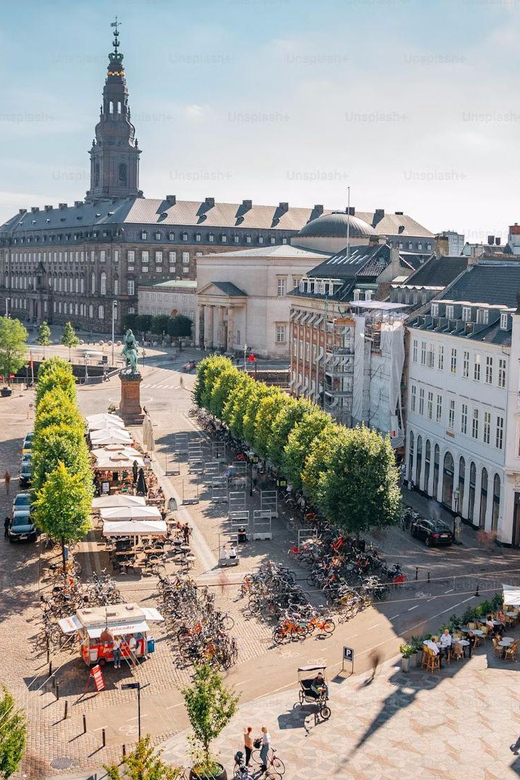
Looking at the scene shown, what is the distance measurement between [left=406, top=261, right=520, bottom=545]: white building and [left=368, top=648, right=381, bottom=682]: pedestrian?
17.3m

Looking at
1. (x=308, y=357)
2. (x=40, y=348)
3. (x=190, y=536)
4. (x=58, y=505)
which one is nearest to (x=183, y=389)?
(x=308, y=357)

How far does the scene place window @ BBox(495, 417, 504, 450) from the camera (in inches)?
2072

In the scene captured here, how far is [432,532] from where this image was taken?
2010 inches

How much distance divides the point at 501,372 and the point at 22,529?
26390mm

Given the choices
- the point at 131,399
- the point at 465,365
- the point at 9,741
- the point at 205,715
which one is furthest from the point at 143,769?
the point at 131,399

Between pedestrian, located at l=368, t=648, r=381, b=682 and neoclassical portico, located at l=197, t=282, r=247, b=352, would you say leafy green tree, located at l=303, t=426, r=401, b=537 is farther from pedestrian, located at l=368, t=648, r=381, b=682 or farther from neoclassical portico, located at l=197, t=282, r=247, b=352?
neoclassical portico, located at l=197, t=282, r=247, b=352

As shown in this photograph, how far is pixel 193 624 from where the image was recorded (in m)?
37.7

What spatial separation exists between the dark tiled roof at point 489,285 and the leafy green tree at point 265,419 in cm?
1321

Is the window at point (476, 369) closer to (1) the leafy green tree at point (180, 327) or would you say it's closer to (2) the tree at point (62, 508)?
(2) the tree at point (62, 508)

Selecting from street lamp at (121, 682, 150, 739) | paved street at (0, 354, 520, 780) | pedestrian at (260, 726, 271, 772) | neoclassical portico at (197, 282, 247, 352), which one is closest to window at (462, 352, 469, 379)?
paved street at (0, 354, 520, 780)

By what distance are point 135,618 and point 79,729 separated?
608cm

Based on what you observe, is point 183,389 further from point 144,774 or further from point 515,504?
point 144,774

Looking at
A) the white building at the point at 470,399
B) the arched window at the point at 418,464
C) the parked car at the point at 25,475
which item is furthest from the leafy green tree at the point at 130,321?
the arched window at the point at 418,464

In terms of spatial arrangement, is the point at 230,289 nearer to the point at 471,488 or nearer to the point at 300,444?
the point at 300,444
